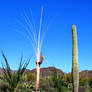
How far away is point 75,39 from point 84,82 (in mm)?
9015

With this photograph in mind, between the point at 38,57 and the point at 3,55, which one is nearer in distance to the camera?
the point at 3,55

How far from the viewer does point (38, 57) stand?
8.64 m

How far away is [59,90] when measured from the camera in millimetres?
13141

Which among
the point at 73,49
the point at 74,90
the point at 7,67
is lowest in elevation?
the point at 74,90

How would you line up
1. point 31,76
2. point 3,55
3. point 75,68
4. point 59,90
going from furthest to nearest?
point 31,76 < point 59,90 < point 75,68 < point 3,55

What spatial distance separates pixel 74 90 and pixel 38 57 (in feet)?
7.92

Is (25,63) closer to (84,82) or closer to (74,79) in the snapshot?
(74,79)

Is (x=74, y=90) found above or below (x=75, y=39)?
below

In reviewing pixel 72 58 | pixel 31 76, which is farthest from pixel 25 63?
pixel 31 76

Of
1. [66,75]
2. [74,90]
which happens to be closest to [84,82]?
[66,75]

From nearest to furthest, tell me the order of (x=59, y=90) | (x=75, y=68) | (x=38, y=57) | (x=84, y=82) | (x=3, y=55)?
(x=3, y=55)
(x=38, y=57)
(x=75, y=68)
(x=59, y=90)
(x=84, y=82)

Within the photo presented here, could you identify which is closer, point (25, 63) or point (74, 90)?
point (25, 63)

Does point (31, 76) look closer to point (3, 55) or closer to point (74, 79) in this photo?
point (74, 79)

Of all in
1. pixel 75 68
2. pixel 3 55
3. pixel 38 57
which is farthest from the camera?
pixel 75 68
